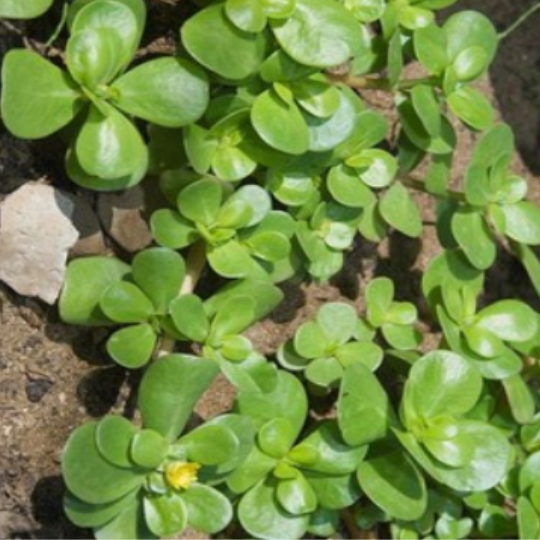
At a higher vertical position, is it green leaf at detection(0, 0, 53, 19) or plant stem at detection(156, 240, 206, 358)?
green leaf at detection(0, 0, 53, 19)

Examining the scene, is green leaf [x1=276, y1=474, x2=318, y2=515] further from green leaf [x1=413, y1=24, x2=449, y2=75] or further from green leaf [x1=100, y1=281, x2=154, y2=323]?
green leaf [x1=413, y1=24, x2=449, y2=75]

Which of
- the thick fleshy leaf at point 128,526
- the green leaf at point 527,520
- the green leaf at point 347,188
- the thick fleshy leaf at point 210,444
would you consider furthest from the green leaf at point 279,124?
the green leaf at point 527,520

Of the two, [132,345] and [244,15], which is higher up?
[244,15]

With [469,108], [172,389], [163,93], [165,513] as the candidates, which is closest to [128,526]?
[165,513]

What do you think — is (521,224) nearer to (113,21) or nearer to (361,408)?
(361,408)

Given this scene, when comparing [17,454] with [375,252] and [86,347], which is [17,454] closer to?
[86,347]

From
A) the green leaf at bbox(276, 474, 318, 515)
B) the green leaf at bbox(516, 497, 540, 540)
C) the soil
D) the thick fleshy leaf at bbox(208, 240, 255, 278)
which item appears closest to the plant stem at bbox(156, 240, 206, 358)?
the thick fleshy leaf at bbox(208, 240, 255, 278)

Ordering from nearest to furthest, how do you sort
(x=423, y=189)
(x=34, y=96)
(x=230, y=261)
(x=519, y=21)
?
1. (x=34, y=96)
2. (x=230, y=261)
3. (x=423, y=189)
4. (x=519, y=21)
